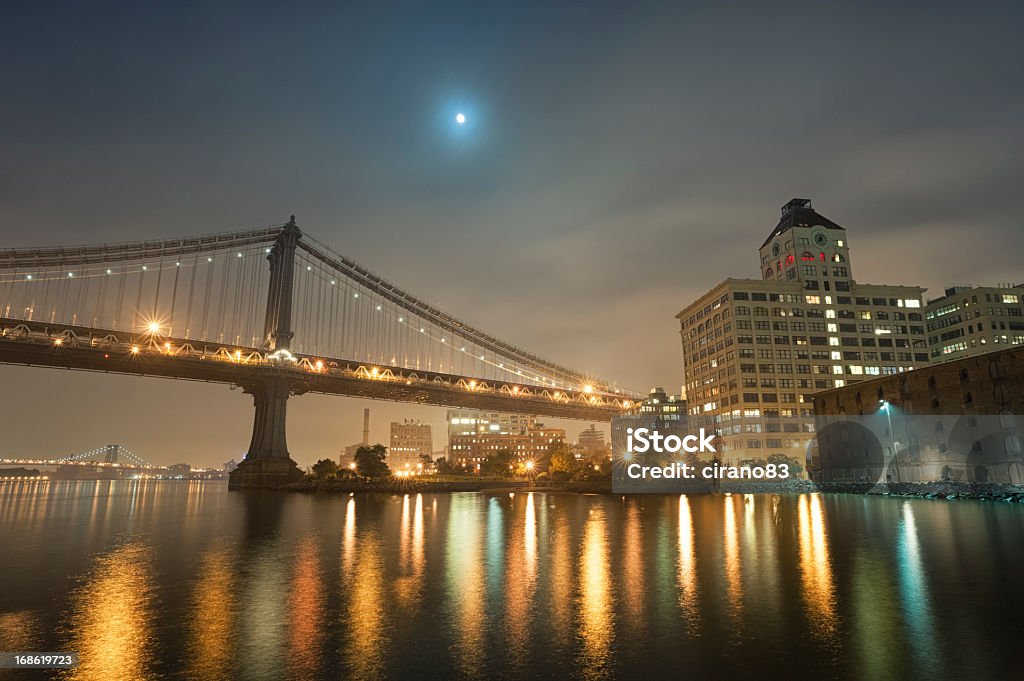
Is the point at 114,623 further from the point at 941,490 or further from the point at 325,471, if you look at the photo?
the point at 325,471

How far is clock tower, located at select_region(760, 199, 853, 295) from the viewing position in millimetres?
132250

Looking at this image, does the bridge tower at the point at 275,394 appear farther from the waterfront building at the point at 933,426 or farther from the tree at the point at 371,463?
the waterfront building at the point at 933,426

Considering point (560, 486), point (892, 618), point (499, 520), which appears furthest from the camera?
point (560, 486)

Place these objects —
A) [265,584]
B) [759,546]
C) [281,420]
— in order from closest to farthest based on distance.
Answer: [265,584], [759,546], [281,420]

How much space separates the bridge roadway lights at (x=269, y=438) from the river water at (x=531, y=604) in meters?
55.3

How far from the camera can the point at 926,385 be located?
70312 millimetres

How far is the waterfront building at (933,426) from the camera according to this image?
60375mm

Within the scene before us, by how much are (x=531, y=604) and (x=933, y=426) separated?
234 ft

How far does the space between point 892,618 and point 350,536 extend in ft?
88.2

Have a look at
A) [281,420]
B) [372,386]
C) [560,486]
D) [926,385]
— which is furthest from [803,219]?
[281,420]

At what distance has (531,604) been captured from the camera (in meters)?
16.8

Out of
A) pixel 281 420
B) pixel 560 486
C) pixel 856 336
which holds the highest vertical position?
pixel 856 336

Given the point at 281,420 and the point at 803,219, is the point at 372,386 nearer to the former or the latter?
the point at 281,420

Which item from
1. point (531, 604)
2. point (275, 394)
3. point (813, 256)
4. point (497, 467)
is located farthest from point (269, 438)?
point (813, 256)
